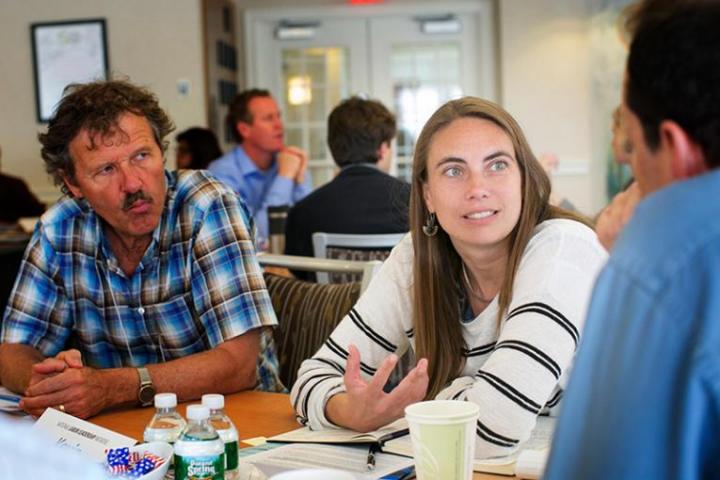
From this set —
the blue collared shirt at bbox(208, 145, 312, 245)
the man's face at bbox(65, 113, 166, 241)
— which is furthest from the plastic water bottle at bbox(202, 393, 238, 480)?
the blue collared shirt at bbox(208, 145, 312, 245)

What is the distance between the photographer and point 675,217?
2.16 feet

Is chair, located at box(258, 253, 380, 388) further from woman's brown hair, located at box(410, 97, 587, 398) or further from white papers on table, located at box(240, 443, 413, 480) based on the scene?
white papers on table, located at box(240, 443, 413, 480)

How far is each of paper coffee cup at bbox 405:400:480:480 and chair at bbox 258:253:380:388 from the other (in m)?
0.98

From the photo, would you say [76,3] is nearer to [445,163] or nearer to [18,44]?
[18,44]

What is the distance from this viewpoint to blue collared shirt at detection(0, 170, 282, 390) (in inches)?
84.8

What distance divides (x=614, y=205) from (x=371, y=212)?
2514 millimetres

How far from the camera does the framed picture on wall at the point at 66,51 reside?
719cm

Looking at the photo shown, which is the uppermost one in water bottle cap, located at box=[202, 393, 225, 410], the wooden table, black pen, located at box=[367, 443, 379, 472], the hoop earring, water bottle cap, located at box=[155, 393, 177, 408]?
the hoop earring

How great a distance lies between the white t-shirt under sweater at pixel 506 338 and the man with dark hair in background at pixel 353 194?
151 cm

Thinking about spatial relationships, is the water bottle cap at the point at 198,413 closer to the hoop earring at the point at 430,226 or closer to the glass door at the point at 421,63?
the hoop earring at the point at 430,226

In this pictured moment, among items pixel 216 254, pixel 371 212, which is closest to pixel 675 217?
pixel 216 254

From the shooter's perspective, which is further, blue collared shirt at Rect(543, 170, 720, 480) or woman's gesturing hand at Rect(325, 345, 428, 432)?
woman's gesturing hand at Rect(325, 345, 428, 432)

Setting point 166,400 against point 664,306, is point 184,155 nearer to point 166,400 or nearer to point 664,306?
point 166,400

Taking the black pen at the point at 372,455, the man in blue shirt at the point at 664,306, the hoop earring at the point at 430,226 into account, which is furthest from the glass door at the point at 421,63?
the man in blue shirt at the point at 664,306
